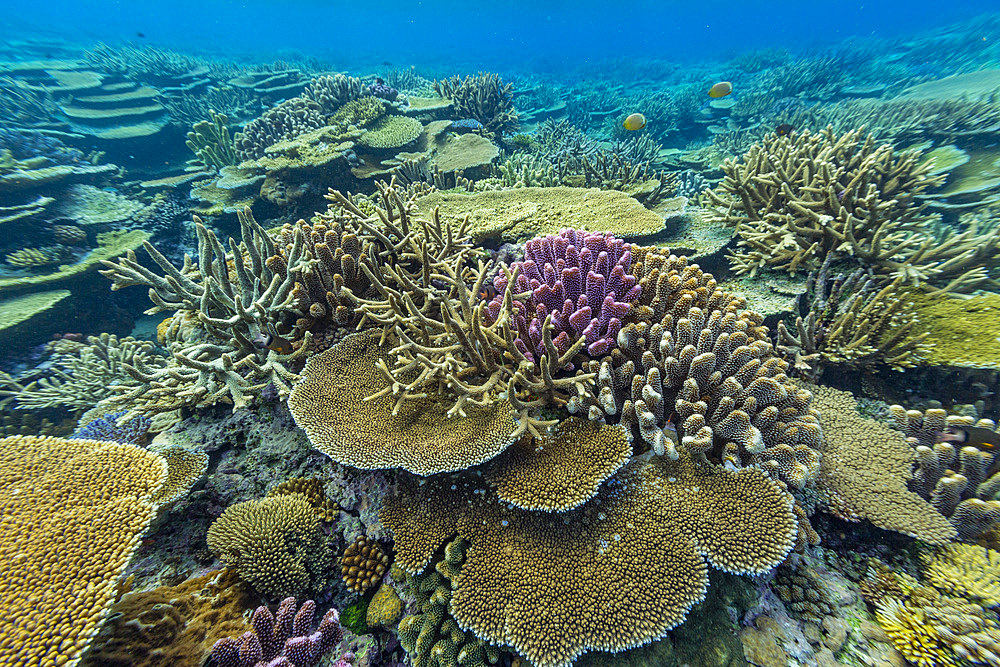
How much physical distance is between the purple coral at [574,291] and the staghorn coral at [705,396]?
0.18 metres

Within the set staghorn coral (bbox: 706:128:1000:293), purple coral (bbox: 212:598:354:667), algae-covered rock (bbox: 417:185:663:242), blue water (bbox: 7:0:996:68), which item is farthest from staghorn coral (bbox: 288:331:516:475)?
blue water (bbox: 7:0:996:68)

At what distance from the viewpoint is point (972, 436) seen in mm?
2348

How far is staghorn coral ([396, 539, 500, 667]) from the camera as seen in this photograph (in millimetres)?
1858

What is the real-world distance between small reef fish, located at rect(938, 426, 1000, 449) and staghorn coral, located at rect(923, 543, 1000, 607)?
0.67 m

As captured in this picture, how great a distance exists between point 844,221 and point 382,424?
4.49m

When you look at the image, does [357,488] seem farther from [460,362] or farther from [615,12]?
[615,12]

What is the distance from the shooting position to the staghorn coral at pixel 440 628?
1.86 metres

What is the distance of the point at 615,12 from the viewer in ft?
291

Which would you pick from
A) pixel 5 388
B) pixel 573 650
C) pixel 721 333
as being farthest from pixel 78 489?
pixel 5 388

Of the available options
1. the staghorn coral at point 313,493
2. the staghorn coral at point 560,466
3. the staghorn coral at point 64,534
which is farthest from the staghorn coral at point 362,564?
the staghorn coral at point 64,534

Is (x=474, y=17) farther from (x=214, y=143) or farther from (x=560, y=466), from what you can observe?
(x=560, y=466)

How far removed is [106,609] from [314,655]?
0.90 metres

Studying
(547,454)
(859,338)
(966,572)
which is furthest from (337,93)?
(966,572)

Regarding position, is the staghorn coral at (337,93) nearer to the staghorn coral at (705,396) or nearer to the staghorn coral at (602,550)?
the staghorn coral at (705,396)
